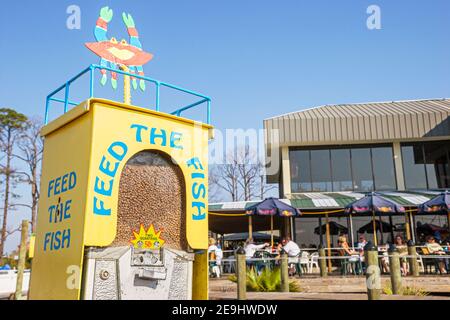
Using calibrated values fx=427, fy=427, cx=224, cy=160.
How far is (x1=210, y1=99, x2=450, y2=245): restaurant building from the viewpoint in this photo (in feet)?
70.1

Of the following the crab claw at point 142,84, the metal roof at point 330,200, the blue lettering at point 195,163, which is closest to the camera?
the blue lettering at point 195,163

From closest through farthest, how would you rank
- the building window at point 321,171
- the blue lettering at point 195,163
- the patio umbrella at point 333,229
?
1. the blue lettering at point 195,163
2. the patio umbrella at point 333,229
3. the building window at point 321,171

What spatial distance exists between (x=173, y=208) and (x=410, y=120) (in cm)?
1937

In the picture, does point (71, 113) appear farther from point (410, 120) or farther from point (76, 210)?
point (410, 120)

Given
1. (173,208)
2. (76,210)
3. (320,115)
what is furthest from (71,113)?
(320,115)

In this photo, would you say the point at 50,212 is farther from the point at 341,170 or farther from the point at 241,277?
the point at 341,170

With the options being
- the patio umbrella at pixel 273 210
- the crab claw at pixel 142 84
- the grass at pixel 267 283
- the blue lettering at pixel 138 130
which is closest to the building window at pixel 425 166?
the patio umbrella at pixel 273 210

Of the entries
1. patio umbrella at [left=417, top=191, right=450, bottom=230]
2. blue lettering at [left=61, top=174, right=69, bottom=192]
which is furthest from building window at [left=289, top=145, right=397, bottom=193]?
blue lettering at [left=61, top=174, right=69, bottom=192]

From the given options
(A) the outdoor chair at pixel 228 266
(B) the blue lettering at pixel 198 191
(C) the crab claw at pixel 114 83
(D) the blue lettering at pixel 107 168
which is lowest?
(A) the outdoor chair at pixel 228 266

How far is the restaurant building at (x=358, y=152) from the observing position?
70.1ft

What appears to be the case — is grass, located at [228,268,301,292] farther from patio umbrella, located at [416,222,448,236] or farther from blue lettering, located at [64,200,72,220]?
patio umbrella, located at [416,222,448,236]

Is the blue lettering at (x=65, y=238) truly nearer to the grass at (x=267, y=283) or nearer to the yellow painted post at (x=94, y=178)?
the yellow painted post at (x=94, y=178)

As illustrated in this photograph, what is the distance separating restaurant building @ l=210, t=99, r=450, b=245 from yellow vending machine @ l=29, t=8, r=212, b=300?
15.6m

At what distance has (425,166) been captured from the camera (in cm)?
2239
